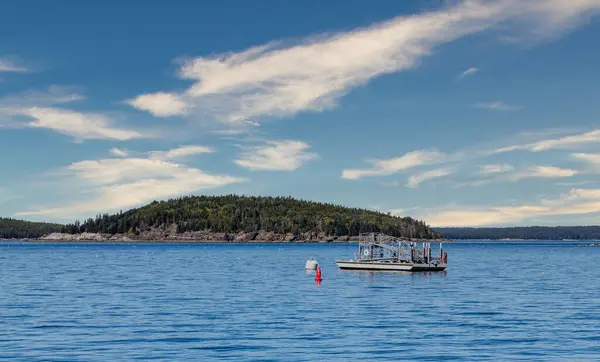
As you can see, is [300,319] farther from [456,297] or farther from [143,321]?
[456,297]

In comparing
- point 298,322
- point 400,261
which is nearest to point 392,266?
point 400,261

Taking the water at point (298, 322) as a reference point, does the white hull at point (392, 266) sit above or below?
above

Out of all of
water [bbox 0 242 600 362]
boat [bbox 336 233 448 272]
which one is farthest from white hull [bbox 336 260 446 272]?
water [bbox 0 242 600 362]

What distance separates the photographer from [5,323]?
46594 mm

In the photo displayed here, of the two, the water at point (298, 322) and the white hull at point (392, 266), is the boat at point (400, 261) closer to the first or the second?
the white hull at point (392, 266)

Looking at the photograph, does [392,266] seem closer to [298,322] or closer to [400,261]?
[400,261]

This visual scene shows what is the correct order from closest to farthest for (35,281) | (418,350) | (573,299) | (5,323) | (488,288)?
(418,350)
(5,323)
(573,299)
(488,288)
(35,281)

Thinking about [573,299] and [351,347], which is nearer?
[351,347]

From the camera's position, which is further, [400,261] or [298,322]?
[400,261]

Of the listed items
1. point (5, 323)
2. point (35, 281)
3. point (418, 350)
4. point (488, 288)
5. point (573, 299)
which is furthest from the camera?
point (35, 281)

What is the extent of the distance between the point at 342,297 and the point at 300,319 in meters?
18.4

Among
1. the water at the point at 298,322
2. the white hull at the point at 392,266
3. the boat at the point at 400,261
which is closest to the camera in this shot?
the water at the point at 298,322

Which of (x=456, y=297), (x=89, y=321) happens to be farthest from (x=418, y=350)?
(x=456, y=297)

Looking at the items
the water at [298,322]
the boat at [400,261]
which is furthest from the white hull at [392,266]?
the water at [298,322]
